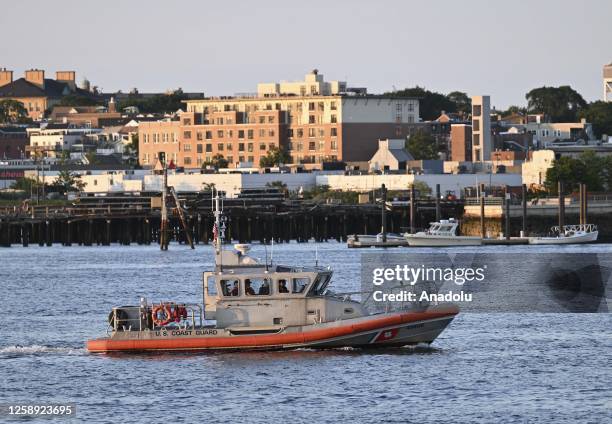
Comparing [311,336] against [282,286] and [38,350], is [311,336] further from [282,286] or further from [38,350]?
[38,350]

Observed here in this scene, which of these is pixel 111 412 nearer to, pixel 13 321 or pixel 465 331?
pixel 465 331

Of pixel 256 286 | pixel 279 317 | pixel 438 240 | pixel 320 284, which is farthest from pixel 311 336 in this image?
pixel 438 240

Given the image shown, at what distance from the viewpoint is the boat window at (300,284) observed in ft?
200

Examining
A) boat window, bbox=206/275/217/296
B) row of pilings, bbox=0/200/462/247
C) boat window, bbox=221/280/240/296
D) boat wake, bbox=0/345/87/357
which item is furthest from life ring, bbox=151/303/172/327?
row of pilings, bbox=0/200/462/247

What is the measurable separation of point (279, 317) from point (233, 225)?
369 feet

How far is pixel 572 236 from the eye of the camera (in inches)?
6127

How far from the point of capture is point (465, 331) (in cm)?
7175

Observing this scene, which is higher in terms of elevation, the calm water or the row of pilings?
the row of pilings

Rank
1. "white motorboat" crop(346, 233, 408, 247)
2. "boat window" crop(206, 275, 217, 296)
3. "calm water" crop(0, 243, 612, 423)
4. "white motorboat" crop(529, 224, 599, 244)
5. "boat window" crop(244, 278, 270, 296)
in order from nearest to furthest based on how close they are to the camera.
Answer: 1. "calm water" crop(0, 243, 612, 423)
2. "boat window" crop(244, 278, 270, 296)
3. "boat window" crop(206, 275, 217, 296)
4. "white motorboat" crop(529, 224, 599, 244)
5. "white motorboat" crop(346, 233, 408, 247)

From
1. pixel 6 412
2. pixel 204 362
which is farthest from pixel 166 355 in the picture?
pixel 6 412

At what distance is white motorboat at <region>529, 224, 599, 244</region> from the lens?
15362 centimetres

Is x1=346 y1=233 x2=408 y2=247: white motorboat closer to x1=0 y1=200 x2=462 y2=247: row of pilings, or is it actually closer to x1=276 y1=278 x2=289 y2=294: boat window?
x1=0 y1=200 x2=462 y2=247: row of pilings

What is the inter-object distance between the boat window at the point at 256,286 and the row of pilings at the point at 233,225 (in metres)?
107

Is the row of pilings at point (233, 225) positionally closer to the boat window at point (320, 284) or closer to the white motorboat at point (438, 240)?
the white motorboat at point (438, 240)
